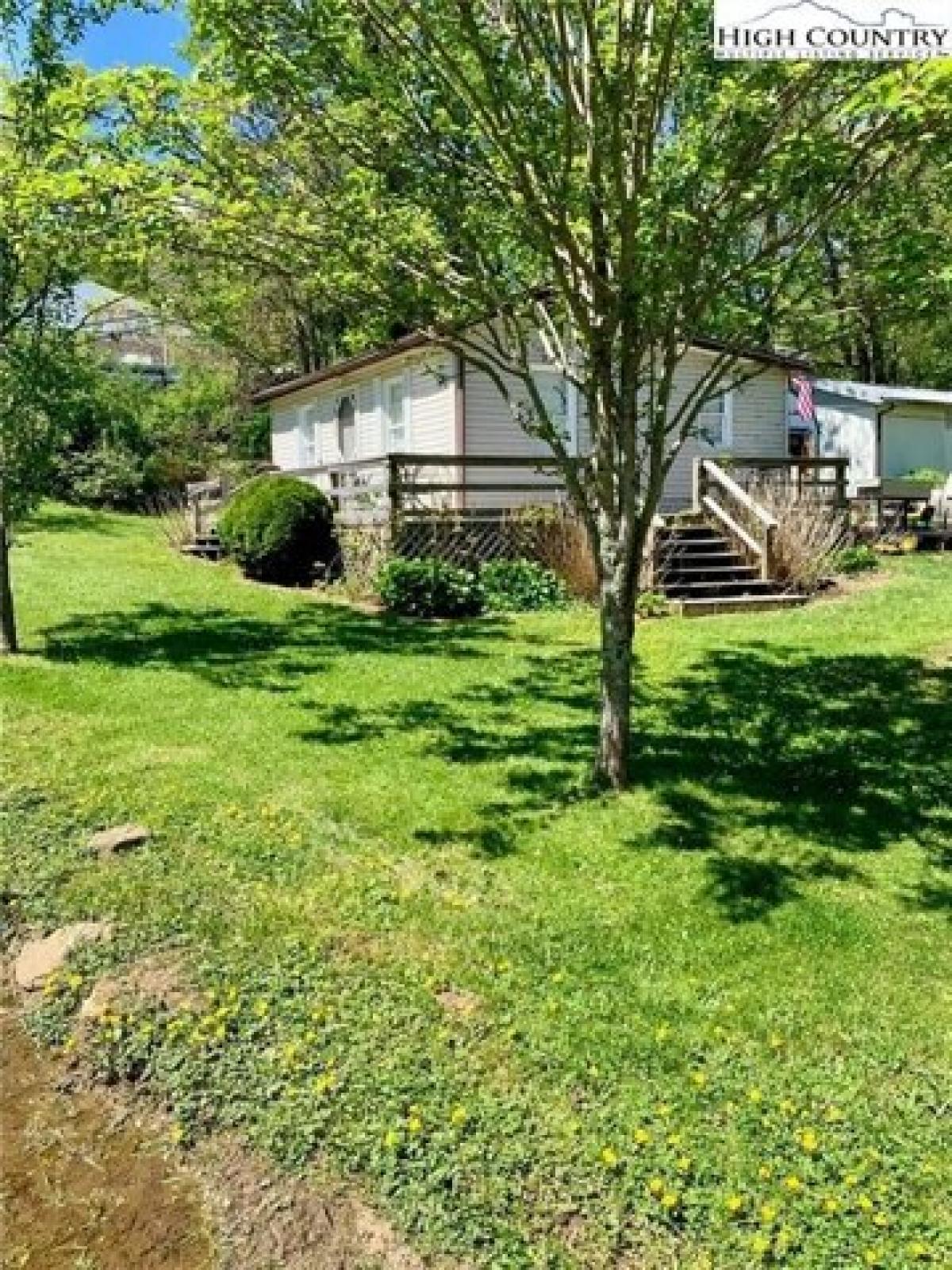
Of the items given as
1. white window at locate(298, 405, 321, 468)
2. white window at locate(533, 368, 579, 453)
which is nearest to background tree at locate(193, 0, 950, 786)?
white window at locate(533, 368, 579, 453)

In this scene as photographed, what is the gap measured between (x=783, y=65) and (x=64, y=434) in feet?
21.4

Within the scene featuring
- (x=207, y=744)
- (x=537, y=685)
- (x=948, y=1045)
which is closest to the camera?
(x=948, y=1045)

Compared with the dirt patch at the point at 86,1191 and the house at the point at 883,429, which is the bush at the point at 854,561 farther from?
the dirt patch at the point at 86,1191

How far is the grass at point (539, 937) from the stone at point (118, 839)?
4.6 inches

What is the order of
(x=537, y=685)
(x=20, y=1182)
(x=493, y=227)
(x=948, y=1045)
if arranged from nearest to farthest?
(x=20, y=1182) < (x=948, y=1045) < (x=493, y=227) < (x=537, y=685)

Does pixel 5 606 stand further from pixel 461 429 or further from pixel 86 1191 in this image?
pixel 461 429

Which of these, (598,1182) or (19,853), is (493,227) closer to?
(19,853)

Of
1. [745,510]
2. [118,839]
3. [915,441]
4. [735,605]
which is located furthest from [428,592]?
[915,441]

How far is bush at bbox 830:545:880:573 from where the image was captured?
14.1 meters

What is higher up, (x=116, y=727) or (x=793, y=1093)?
(x=116, y=727)

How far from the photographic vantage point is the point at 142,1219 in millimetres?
2783

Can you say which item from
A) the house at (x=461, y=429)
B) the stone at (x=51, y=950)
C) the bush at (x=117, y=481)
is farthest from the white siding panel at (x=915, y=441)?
the stone at (x=51, y=950)

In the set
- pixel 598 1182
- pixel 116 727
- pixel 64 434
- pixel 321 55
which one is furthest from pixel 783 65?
pixel 64 434

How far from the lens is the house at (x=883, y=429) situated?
78.9ft
